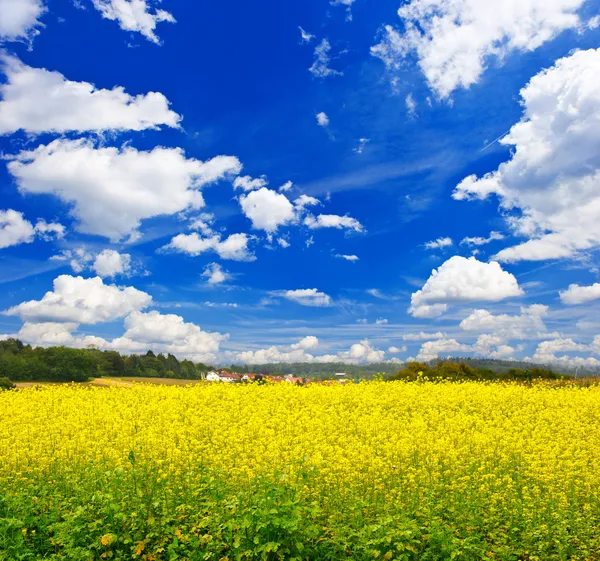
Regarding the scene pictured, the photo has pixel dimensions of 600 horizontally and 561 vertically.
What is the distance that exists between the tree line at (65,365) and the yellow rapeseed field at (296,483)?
10100 mm

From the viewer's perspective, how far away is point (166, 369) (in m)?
31.4

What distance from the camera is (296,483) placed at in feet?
24.0

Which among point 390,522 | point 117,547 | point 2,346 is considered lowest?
point 117,547

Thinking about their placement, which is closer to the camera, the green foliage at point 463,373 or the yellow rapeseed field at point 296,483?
the yellow rapeseed field at point 296,483

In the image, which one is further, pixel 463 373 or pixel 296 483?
pixel 463 373

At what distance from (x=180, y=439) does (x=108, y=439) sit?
1.76m

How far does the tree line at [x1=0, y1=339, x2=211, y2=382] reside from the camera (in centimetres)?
2466

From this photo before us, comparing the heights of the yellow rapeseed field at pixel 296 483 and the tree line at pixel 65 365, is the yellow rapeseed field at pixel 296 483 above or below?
below

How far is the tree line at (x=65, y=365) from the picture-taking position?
2466 cm

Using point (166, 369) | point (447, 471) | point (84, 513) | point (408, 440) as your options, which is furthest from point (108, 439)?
point (166, 369)

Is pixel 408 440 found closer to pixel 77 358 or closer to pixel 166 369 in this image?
pixel 77 358

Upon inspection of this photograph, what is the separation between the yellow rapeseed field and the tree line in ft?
33.1

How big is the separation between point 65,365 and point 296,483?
69.2ft

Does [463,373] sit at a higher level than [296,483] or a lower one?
higher
